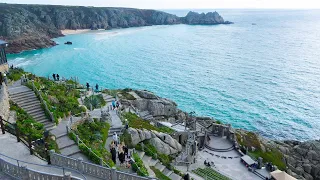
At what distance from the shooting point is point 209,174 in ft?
97.0

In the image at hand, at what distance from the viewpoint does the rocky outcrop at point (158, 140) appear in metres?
26.7

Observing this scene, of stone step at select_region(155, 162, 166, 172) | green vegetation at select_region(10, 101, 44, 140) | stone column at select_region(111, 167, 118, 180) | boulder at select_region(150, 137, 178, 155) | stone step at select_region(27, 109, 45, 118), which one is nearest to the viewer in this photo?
stone column at select_region(111, 167, 118, 180)

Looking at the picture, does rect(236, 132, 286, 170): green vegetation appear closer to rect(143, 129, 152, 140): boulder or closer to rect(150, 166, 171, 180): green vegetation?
rect(143, 129, 152, 140): boulder

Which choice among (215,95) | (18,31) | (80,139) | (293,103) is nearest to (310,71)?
(293,103)

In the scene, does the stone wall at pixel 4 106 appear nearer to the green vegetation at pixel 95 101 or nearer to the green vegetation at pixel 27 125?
the green vegetation at pixel 27 125

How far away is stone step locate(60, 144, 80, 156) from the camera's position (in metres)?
20.4

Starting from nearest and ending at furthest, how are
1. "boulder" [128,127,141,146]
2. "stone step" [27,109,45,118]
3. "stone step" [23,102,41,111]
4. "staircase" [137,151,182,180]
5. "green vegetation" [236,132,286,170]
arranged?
1. "staircase" [137,151,182,180]
2. "stone step" [27,109,45,118]
3. "stone step" [23,102,41,111]
4. "boulder" [128,127,141,146]
5. "green vegetation" [236,132,286,170]

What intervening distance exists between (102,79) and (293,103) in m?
46.0

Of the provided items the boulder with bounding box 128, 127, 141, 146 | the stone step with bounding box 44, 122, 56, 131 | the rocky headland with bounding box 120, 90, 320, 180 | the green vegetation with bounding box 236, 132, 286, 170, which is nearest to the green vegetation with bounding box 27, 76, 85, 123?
the stone step with bounding box 44, 122, 56, 131

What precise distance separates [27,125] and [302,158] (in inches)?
1431

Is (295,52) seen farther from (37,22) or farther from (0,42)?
(37,22)

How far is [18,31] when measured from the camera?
12194 centimetres

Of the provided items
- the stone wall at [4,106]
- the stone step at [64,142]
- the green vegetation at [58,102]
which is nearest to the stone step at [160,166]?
the stone step at [64,142]

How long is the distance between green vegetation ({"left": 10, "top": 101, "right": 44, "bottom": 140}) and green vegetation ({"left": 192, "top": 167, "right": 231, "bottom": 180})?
52.9ft
